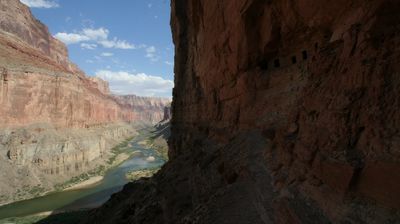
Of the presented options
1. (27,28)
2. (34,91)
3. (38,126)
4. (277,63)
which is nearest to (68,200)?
(38,126)

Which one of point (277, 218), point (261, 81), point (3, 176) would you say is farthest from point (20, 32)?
point (277, 218)

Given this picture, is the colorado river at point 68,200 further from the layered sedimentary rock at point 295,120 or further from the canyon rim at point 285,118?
the layered sedimentary rock at point 295,120

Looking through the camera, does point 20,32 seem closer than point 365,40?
No

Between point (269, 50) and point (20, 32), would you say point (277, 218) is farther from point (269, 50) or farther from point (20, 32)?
point (20, 32)

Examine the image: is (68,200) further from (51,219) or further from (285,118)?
(285,118)

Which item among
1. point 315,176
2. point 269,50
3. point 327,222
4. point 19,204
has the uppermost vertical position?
point 269,50

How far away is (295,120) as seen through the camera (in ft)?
31.2

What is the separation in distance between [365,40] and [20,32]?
103160mm

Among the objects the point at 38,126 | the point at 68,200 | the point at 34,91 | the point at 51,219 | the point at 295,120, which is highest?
the point at 34,91

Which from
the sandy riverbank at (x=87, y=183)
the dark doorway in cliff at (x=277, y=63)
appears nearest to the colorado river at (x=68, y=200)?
the sandy riverbank at (x=87, y=183)

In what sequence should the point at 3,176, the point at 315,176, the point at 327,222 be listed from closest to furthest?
the point at 327,222, the point at 315,176, the point at 3,176

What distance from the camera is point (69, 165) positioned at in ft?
171

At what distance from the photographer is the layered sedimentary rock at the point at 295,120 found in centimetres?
596

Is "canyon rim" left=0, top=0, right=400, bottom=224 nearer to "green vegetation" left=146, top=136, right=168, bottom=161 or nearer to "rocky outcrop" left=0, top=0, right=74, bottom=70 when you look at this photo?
"green vegetation" left=146, top=136, right=168, bottom=161
